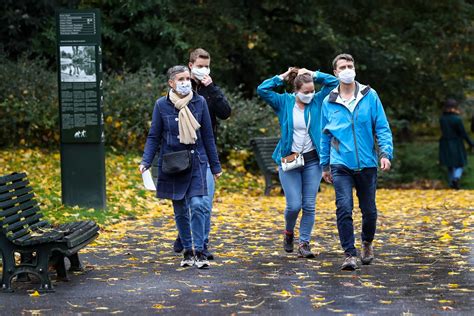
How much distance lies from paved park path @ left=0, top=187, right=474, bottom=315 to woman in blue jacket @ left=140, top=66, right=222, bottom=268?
0.43 meters

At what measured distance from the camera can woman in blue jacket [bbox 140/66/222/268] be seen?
906 centimetres

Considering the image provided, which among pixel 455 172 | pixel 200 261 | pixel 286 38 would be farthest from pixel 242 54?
pixel 200 261

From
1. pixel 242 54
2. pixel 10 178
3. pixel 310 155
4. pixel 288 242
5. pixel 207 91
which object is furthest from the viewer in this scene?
pixel 242 54

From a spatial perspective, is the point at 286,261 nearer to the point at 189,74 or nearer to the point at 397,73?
the point at 189,74

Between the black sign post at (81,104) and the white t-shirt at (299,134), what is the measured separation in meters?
4.08

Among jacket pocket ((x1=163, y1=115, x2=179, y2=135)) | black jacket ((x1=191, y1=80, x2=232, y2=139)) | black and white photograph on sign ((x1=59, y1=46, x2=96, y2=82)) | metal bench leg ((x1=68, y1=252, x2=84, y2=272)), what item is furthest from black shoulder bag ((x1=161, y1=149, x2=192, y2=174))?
black and white photograph on sign ((x1=59, y1=46, x2=96, y2=82))

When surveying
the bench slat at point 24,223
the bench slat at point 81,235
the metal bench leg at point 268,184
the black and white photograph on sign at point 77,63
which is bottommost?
the metal bench leg at point 268,184

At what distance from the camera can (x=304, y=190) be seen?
9938 mm

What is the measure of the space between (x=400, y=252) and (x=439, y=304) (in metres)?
2.90

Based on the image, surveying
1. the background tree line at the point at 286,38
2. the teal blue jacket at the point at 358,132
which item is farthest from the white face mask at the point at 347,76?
the background tree line at the point at 286,38

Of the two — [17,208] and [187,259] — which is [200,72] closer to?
[187,259]

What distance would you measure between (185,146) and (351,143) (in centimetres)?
137

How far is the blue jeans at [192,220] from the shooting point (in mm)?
9086

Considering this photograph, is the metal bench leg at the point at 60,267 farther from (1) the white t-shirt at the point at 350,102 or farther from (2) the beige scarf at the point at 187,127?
(1) the white t-shirt at the point at 350,102
